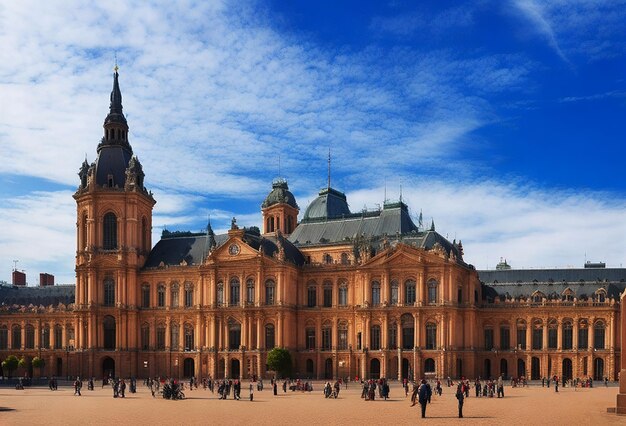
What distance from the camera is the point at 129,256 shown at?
383 feet

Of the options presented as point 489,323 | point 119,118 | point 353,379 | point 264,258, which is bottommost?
point 353,379

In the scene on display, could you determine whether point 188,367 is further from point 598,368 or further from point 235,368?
point 598,368

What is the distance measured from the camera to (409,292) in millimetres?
106625

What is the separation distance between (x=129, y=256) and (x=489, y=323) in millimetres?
49904

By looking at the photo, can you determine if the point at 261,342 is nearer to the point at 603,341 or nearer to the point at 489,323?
the point at 489,323

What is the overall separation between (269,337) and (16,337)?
41459mm

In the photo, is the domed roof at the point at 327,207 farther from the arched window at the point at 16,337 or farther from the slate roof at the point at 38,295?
the arched window at the point at 16,337

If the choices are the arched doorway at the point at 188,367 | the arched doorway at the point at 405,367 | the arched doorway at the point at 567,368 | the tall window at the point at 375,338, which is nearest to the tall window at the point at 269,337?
the arched doorway at the point at 188,367

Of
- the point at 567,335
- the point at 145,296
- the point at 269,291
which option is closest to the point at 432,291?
the point at 567,335

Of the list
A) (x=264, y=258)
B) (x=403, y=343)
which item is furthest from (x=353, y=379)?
(x=264, y=258)

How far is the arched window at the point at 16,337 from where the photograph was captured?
410 feet

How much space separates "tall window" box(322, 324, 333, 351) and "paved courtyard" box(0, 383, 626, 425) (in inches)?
1360

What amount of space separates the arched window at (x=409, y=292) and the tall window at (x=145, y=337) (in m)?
36.9

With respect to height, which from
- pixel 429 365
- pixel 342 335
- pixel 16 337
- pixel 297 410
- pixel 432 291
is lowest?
pixel 429 365
